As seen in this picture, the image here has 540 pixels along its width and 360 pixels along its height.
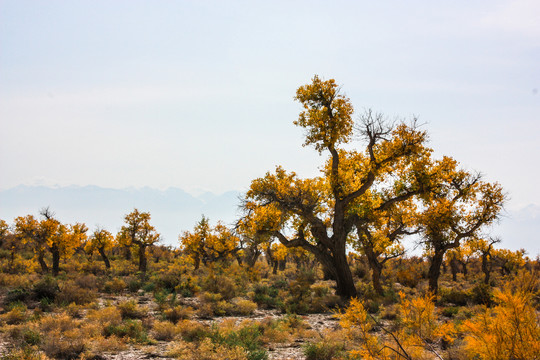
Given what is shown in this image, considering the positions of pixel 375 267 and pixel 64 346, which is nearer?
pixel 64 346

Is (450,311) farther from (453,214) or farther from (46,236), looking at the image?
(46,236)

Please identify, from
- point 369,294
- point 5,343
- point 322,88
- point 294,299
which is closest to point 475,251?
point 369,294

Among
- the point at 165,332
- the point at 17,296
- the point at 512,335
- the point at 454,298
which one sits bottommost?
the point at 454,298

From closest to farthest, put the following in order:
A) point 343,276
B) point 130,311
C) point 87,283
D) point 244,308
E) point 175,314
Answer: point 175,314, point 130,311, point 244,308, point 343,276, point 87,283

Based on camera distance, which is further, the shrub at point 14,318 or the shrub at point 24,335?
the shrub at point 14,318

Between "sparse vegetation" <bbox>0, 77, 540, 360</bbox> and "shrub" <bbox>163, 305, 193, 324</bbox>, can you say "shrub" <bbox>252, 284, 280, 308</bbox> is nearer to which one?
"sparse vegetation" <bbox>0, 77, 540, 360</bbox>

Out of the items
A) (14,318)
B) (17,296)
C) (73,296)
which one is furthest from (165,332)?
(17,296)

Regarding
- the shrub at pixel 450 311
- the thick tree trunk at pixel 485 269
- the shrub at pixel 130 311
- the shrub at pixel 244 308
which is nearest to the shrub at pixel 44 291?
the shrub at pixel 130 311

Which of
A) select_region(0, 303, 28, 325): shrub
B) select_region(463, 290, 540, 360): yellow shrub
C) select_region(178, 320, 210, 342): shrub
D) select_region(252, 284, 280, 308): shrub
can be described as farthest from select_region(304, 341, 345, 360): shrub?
select_region(0, 303, 28, 325): shrub

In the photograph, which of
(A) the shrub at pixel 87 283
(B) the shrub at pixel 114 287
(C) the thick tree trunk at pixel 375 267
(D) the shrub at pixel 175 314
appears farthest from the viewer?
(B) the shrub at pixel 114 287

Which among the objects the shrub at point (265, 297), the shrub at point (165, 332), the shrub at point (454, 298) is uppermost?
the shrub at point (165, 332)

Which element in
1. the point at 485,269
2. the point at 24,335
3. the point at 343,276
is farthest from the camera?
the point at 485,269

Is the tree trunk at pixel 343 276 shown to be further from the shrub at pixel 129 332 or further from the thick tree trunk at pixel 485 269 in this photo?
the thick tree trunk at pixel 485 269

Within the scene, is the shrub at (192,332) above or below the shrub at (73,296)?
below
